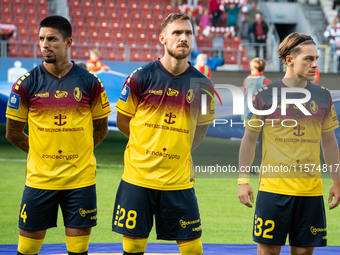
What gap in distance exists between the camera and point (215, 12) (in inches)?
640

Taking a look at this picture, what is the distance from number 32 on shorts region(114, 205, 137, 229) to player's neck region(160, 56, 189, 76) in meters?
0.93

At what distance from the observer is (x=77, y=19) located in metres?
17.4

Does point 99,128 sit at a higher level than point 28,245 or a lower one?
higher

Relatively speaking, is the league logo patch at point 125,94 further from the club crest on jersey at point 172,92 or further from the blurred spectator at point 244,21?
the blurred spectator at point 244,21

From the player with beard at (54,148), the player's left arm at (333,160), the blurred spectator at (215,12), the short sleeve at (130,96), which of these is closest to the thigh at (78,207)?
the player with beard at (54,148)

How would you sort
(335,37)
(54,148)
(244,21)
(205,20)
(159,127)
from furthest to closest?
(244,21), (205,20), (335,37), (54,148), (159,127)

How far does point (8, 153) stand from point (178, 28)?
743 cm

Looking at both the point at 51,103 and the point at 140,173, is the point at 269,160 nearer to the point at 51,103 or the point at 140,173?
the point at 140,173

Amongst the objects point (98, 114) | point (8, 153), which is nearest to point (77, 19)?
point (8, 153)

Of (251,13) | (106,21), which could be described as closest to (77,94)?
(106,21)

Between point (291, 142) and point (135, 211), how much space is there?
3.46ft

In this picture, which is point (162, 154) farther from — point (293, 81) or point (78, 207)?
point (293, 81)

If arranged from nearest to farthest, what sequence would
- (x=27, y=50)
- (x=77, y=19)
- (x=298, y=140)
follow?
(x=298, y=140) < (x=27, y=50) < (x=77, y=19)

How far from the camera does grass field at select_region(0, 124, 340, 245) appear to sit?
501 centimetres
